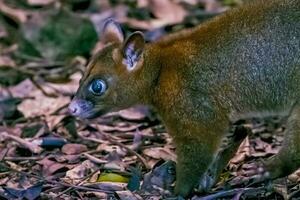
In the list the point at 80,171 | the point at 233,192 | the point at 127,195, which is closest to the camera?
the point at 233,192

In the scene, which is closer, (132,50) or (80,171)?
(132,50)

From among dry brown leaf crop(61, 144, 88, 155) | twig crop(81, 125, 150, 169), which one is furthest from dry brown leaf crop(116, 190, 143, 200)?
dry brown leaf crop(61, 144, 88, 155)

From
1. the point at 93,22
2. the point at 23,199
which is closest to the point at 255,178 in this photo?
the point at 23,199

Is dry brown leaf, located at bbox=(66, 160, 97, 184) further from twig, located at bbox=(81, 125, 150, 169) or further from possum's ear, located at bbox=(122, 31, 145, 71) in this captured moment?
possum's ear, located at bbox=(122, 31, 145, 71)

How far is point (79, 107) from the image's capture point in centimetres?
784

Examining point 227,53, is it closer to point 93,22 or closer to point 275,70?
point 275,70

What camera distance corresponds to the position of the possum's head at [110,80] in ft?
25.7

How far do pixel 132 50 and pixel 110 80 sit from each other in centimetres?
32

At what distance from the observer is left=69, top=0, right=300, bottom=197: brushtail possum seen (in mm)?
7375

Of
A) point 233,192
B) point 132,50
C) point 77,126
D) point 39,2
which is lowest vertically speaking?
point 233,192

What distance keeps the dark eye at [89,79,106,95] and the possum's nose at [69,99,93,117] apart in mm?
114

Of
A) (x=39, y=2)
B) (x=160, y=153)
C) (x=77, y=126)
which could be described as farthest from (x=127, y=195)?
(x=39, y=2)

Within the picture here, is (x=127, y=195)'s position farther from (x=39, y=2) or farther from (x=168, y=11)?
(x=39, y=2)

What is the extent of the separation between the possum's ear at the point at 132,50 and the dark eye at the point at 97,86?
26cm
